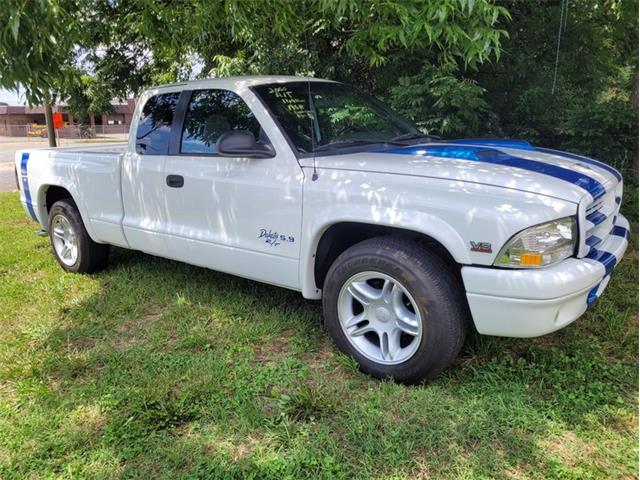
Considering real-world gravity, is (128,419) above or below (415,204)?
below

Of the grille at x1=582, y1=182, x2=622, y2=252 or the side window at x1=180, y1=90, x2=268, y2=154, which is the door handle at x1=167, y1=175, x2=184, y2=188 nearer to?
the side window at x1=180, y1=90, x2=268, y2=154

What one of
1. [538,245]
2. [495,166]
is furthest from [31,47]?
[538,245]

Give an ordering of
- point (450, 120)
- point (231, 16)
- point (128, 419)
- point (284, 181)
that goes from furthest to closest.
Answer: point (450, 120) < point (231, 16) < point (284, 181) < point (128, 419)

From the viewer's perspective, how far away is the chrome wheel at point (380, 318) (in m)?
3.02

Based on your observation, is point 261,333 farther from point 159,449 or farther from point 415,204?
point 415,204

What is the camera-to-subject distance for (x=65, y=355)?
3588 millimetres

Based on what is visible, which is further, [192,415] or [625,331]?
[625,331]

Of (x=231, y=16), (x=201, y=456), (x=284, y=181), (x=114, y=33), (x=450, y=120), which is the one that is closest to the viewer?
(x=201, y=456)

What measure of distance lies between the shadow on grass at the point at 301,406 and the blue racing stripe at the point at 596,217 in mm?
851

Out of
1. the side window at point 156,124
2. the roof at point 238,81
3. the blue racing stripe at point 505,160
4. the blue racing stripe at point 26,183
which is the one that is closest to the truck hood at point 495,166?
the blue racing stripe at point 505,160

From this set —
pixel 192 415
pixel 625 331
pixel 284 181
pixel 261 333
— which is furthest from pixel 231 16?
pixel 625 331

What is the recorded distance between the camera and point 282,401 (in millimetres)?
2924

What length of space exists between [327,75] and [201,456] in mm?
6667

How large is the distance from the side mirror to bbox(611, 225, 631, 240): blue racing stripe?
2.26 meters
